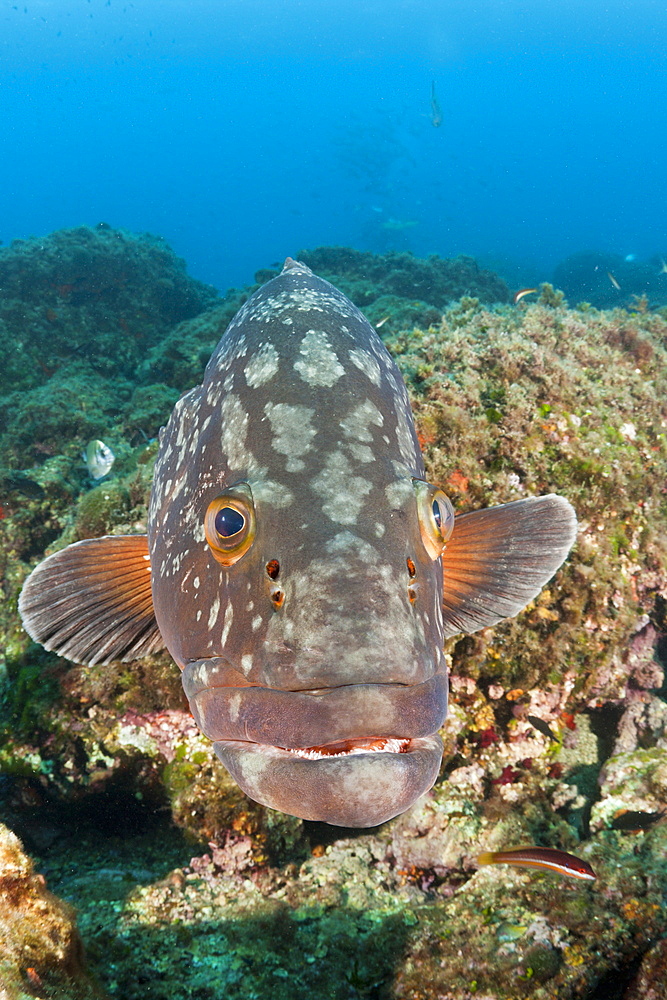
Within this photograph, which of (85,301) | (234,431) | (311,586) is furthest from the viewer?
(85,301)

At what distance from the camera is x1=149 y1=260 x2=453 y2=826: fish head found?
70.7 inches

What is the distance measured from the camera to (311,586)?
6.43 ft

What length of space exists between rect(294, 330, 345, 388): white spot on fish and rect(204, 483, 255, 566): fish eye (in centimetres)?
88

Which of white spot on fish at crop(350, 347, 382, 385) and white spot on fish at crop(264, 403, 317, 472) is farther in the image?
white spot on fish at crop(350, 347, 382, 385)

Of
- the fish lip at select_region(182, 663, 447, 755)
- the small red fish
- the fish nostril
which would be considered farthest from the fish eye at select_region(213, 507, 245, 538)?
the small red fish

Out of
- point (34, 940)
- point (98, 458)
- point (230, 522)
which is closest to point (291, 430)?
point (230, 522)

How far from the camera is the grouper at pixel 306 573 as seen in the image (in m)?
1.82

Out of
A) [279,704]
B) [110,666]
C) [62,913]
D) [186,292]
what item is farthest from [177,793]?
[186,292]

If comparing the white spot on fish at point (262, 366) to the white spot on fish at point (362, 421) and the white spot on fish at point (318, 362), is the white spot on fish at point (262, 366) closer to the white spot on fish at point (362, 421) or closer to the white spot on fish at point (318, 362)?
the white spot on fish at point (318, 362)

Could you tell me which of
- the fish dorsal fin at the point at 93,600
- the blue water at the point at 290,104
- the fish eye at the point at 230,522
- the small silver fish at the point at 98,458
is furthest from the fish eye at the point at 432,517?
the blue water at the point at 290,104

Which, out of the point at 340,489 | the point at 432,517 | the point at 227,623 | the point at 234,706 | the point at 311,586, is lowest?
the point at 234,706

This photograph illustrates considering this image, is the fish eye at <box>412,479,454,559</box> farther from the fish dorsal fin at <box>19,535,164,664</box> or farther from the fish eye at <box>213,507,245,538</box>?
the fish dorsal fin at <box>19,535,164,664</box>

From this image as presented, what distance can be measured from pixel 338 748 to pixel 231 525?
3.18ft

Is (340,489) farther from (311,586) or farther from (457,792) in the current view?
(457,792)
